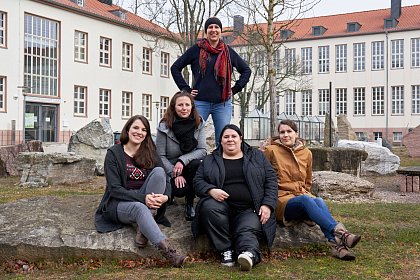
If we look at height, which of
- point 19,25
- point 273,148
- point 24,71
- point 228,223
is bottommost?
point 228,223

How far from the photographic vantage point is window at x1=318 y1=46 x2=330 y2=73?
5712cm

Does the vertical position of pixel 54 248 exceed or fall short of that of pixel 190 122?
it falls short

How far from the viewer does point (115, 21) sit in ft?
129

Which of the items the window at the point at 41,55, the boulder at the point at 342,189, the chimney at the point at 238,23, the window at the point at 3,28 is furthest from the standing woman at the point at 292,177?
the window at the point at 41,55

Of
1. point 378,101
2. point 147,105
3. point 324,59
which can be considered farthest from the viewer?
point 324,59

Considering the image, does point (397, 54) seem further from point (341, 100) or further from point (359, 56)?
point (341, 100)

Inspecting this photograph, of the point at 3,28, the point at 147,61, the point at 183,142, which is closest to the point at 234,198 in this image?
the point at 183,142

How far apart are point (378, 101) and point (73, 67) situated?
31987 mm

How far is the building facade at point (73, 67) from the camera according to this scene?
3141 centimetres

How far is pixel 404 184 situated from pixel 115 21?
100 feet

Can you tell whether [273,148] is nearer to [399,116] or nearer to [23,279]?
[23,279]

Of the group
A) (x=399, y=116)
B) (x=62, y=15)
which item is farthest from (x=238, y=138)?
(x=399, y=116)

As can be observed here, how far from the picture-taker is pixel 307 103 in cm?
5912

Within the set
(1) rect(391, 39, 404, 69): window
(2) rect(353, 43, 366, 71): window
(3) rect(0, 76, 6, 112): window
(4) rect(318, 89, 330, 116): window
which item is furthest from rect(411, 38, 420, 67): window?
(3) rect(0, 76, 6, 112): window
